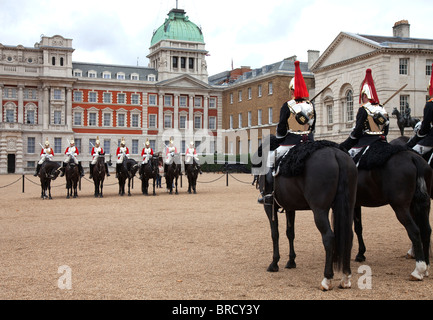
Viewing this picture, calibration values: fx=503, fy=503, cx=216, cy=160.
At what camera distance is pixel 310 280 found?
6.74m

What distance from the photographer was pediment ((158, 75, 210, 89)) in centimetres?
6922

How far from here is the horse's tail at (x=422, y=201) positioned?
7250 millimetres

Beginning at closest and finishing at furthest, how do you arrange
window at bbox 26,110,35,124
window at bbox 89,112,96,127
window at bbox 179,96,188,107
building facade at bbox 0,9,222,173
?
building facade at bbox 0,9,222,173, window at bbox 26,110,35,124, window at bbox 89,112,96,127, window at bbox 179,96,188,107

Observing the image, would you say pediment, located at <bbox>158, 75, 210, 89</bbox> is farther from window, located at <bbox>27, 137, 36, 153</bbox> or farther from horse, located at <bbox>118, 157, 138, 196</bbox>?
horse, located at <bbox>118, 157, 138, 196</bbox>

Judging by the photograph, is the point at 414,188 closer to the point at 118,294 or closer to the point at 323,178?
the point at 323,178

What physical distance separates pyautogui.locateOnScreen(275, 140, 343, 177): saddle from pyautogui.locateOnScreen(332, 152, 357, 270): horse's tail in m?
0.35

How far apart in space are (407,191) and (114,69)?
217ft

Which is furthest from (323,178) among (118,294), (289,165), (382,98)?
(382,98)

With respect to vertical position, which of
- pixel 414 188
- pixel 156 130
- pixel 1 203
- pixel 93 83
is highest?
pixel 93 83

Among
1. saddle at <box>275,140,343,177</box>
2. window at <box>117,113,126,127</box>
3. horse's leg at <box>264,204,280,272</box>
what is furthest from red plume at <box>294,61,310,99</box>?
window at <box>117,113,126,127</box>

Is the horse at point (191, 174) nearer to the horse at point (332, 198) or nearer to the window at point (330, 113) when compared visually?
the horse at point (332, 198)

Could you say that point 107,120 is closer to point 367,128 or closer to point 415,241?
point 367,128
